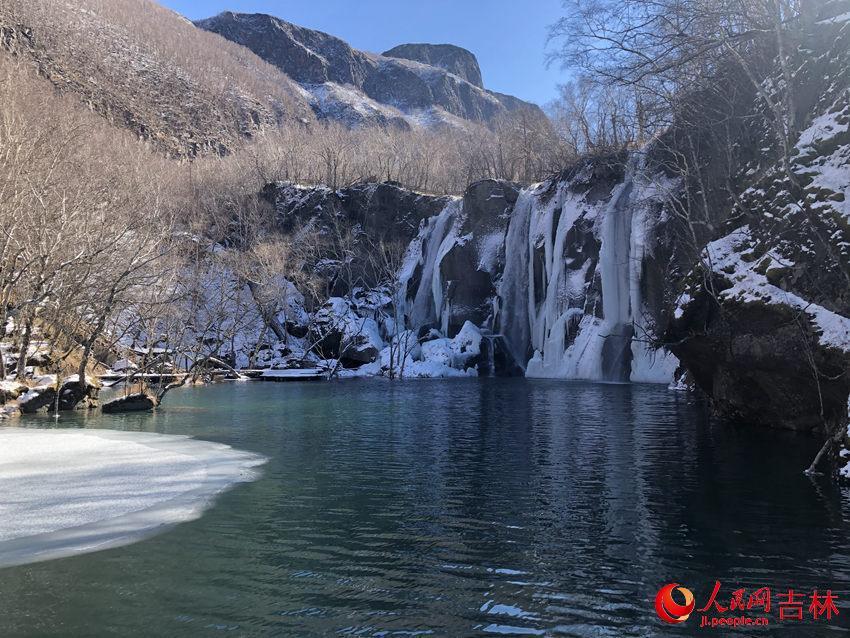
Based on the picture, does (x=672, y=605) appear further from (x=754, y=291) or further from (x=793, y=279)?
(x=754, y=291)

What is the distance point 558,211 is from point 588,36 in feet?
87.7

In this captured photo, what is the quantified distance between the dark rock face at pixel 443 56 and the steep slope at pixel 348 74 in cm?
2186

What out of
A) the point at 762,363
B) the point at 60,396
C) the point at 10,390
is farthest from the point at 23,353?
the point at 762,363

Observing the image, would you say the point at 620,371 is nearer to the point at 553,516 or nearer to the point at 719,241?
the point at 719,241

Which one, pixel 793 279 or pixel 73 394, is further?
pixel 73 394

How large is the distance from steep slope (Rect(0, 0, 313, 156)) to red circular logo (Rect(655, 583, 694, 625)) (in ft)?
229

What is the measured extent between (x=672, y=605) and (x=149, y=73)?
94903 millimetres

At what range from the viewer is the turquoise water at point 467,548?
153 inches

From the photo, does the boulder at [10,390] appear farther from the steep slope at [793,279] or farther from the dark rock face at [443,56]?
the dark rock face at [443,56]

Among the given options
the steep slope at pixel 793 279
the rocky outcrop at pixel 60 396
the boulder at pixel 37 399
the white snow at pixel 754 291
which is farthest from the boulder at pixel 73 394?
the white snow at pixel 754 291

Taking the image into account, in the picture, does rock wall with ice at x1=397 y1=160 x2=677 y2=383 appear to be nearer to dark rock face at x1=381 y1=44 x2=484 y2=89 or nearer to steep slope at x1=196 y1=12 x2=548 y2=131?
steep slope at x1=196 y1=12 x2=548 y2=131

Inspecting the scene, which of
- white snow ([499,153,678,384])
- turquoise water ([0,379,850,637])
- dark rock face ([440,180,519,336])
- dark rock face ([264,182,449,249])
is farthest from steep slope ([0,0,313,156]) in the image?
turquoise water ([0,379,850,637])

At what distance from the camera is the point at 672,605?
412 centimetres

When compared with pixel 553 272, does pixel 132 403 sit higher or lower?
lower
